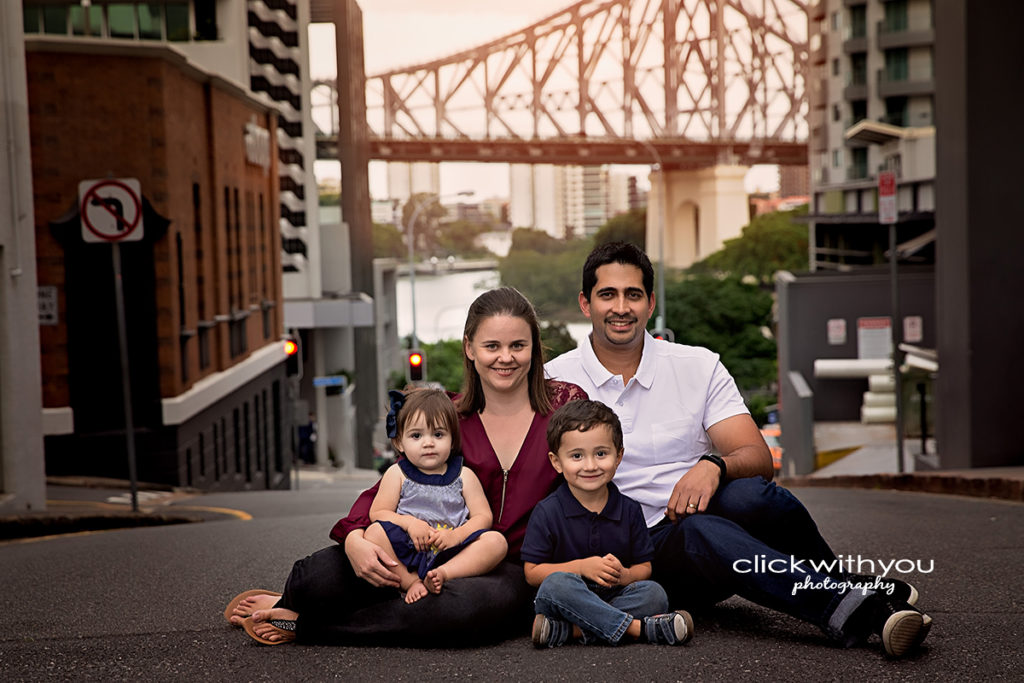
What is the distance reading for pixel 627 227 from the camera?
67312mm

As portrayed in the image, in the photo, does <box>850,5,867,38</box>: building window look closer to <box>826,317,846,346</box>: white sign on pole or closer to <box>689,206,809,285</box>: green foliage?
<box>689,206,809,285</box>: green foliage

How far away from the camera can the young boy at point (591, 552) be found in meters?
3.73

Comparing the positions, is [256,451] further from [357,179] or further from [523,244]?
[523,244]

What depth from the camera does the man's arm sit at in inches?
153

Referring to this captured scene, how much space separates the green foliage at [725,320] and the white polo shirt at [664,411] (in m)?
41.5

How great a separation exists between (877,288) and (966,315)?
16884 millimetres

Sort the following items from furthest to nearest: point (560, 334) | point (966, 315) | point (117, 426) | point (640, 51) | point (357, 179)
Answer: point (640, 51) < point (357, 179) < point (560, 334) < point (117, 426) < point (966, 315)

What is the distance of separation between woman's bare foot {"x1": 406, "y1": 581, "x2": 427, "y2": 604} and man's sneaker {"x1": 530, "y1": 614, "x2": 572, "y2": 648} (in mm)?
332

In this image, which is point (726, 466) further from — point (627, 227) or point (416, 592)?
point (627, 227)

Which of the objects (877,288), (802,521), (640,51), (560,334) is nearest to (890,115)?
(560,334)

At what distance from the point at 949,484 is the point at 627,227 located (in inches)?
2266

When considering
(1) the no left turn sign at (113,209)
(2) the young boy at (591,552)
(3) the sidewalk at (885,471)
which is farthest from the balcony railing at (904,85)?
(2) the young boy at (591,552)

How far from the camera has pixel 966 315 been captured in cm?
1270

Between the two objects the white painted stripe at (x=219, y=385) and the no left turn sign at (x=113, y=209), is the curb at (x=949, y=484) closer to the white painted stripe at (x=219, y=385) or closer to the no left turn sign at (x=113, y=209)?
the no left turn sign at (x=113, y=209)
